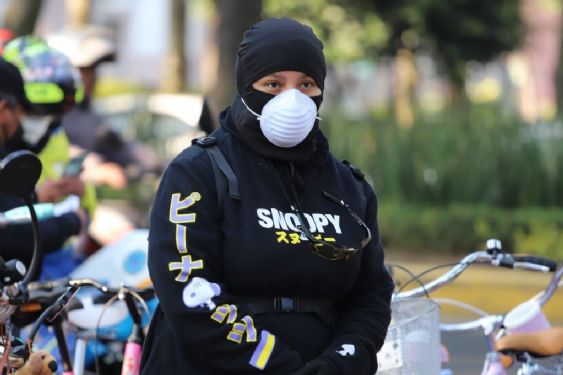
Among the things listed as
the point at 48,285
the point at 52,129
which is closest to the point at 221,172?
the point at 48,285

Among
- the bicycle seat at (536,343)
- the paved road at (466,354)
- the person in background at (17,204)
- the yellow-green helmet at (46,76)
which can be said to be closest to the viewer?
the bicycle seat at (536,343)

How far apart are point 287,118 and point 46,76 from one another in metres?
2.96

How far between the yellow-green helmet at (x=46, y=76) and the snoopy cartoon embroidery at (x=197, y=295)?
2879 mm

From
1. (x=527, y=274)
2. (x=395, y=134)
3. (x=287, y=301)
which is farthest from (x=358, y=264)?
(x=395, y=134)

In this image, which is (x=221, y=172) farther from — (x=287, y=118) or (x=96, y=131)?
(x=96, y=131)

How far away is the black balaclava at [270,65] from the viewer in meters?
3.67

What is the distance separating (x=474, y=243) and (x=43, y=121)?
25.5ft

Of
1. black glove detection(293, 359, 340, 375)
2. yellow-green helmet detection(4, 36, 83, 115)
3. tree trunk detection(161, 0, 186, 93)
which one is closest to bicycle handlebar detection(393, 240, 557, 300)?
black glove detection(293, 359, 340, 375)

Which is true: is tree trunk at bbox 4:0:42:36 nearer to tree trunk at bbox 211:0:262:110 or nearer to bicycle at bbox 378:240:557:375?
tree trunk at bbox 211:0:262:110

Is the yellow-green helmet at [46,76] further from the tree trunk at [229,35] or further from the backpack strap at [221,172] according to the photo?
the tree trunk at [229,35]

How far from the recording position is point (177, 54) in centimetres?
2902

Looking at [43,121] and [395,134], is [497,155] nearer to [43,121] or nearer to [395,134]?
[395,134]

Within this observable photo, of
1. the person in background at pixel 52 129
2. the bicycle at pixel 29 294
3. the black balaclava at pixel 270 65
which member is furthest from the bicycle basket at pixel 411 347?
the person in background at pixel 52 129

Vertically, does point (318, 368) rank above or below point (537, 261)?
above
